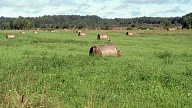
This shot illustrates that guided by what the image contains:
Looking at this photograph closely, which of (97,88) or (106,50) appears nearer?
(97,88)

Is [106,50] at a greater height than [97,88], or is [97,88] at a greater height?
[106,50]

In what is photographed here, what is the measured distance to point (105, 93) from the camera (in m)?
9.19

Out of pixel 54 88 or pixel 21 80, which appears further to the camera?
pixel 54 88

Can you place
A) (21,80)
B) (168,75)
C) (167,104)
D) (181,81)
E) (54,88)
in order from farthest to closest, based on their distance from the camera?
(168,75), (181,81), (54,88), (21,80), (167,104)

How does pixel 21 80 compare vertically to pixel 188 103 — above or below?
above

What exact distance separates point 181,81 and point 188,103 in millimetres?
2721

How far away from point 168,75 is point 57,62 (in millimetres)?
5940

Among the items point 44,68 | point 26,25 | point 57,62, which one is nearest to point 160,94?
point 44,68

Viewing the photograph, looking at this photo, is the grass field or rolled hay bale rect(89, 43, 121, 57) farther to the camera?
rolled hay bale rect(89, 43, 121, 57)

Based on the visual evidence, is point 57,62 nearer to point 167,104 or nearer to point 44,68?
point 44,68

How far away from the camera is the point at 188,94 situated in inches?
372

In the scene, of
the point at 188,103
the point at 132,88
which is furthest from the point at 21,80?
the point at 188,103

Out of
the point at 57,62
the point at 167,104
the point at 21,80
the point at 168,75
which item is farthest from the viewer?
the point at 57,62

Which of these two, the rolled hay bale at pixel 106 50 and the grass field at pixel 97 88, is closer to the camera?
the grass field at pixel 97 88
